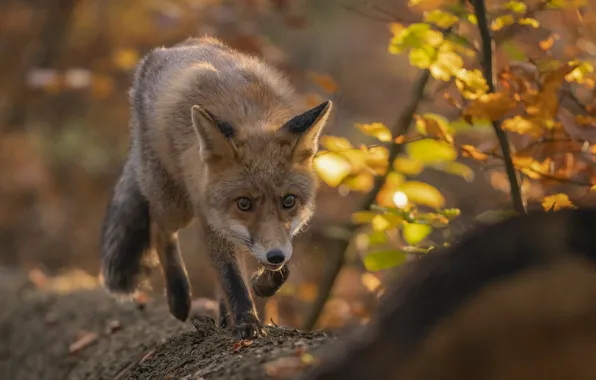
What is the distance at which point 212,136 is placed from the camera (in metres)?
4.15

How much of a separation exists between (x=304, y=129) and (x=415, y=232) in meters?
0.83

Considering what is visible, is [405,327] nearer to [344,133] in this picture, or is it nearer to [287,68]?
[287,68]

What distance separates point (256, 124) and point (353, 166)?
619 mm

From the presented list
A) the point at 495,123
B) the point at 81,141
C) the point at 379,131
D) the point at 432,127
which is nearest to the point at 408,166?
the point at 495,123

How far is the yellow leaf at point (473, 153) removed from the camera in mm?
3871

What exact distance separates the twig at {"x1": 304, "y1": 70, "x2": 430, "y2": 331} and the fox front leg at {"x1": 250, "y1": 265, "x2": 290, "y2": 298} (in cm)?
99

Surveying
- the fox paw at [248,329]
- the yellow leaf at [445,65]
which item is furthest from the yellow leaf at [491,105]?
the fox paw at [248,329]

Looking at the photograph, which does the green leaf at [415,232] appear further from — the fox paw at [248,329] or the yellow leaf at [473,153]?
the fox paw at [248,329]

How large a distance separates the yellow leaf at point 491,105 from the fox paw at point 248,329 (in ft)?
4.97

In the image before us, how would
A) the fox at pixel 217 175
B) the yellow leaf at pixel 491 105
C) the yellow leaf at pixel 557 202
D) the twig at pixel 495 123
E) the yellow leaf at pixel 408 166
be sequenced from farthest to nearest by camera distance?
the yellow leaf at pixel 408 166, the fox at pixel 217 175, the twig at pixel 495 123, the yellow leaf at pixel 557 202, the yellow leaf at pixel 491 105

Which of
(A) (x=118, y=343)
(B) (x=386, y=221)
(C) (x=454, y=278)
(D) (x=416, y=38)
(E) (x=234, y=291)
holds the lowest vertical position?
(A) (x=118, y=343)

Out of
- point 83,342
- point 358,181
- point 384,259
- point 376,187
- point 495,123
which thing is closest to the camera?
point 384,259

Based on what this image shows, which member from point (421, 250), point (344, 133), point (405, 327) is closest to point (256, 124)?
point (421, 250)

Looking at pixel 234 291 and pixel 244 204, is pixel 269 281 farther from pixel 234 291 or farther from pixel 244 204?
pixel 244 204
